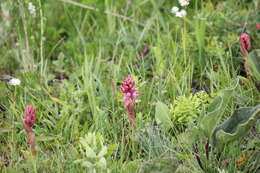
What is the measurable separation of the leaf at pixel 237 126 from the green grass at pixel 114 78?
112 millimetres

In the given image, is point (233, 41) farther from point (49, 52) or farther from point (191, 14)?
point (49, 52)

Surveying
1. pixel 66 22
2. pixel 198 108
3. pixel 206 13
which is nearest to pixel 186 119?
pixel 198 108

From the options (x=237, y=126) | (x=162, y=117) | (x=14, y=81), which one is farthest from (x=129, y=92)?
(x=14, y=81)

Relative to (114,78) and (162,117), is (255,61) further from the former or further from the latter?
(114,78)

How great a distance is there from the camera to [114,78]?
2672 millimetres

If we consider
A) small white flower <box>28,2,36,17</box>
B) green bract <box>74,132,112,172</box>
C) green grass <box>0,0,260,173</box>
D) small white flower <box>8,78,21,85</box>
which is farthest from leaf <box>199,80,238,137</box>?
small white flower <box>28,2,36,17</box>

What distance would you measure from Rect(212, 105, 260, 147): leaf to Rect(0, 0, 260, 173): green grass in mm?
112

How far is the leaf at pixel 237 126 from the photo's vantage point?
1871 millimetres

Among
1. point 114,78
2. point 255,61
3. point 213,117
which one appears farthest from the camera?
point 114,78

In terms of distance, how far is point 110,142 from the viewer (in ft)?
7.23

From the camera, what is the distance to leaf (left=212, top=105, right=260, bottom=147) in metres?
1.87

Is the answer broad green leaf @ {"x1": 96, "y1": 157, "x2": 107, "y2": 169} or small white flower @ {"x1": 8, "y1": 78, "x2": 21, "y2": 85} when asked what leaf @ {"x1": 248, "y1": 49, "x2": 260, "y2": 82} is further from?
small white flower @ {"x1": 8, "y1": 78, "x2": 21, "y2": 85}

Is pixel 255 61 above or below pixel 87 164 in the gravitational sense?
above

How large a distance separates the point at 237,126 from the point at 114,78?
37.6 inches
